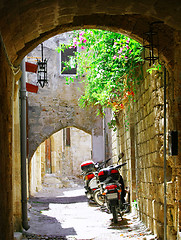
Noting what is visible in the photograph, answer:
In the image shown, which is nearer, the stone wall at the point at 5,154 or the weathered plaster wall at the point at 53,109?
the stone wall at the point at 5,154

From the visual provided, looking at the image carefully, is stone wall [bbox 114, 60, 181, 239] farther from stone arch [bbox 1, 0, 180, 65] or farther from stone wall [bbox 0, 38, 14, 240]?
stone wall [bbox 0, 38, 14, 240]

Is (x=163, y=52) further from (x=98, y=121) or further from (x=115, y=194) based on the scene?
(x=98, y=121)

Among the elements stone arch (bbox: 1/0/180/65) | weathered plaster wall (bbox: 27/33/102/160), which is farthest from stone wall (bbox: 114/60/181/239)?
weathered plaster wall (bbox: 27/33/102/160)

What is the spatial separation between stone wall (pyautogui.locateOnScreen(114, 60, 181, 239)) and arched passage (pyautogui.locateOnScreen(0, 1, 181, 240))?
0.47m

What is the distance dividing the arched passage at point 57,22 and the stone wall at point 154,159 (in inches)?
18.4

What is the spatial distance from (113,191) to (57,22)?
11.6 feet

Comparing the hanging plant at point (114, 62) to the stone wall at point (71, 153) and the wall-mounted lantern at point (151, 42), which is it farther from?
the stone wall at point (71, 153)

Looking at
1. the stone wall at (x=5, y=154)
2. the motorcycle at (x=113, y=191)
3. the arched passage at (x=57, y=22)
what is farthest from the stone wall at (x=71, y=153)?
the stone wall at (x=5, y=154)

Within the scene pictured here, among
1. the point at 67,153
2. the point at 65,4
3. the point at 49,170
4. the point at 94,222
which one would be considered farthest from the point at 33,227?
the point at 49,170

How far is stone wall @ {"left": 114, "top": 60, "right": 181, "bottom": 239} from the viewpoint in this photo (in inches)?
176

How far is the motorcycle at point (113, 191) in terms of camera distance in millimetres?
6754

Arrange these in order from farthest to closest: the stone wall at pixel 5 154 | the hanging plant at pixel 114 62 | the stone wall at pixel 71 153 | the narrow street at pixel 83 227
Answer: the stone wall at pixel 71 153, the hanging plant at pixel 114 62, the narrow street at pixel 83 227, the stone wall at pixel 5 154

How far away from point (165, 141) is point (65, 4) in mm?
1978

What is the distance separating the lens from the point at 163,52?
4.59 meters
